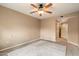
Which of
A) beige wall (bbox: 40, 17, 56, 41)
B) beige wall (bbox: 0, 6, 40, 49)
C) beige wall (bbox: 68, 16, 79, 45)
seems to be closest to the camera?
beige wall (bbox: 0, 6, 40, 49)

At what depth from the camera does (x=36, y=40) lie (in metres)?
1.71

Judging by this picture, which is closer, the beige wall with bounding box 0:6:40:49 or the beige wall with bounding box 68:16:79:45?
the beige wall with bounding box 0:6:40:49

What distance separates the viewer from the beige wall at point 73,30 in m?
1.49

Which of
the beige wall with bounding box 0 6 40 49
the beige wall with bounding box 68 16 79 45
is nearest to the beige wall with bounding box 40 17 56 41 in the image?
the beige wall with bounding box 0 6 40 49

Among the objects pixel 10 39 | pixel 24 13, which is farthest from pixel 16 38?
pixel 24 13

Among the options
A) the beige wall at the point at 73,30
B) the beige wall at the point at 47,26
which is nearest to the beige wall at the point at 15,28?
the beige wall at the point at 47,26

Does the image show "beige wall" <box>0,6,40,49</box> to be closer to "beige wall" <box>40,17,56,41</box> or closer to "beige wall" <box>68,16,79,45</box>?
"beige wall" <box>40,17,56,41</box>

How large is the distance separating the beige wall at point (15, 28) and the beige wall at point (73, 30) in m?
0.69

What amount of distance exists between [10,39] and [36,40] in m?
0.66

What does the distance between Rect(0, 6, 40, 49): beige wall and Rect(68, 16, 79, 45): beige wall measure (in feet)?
2.28

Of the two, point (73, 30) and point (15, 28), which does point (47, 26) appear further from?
point (15, 28)

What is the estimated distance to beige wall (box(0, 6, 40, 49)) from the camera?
121 centimetres

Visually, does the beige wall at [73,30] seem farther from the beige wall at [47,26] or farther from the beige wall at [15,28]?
the beige wall at [15,28]

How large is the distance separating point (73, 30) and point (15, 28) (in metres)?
1.26
